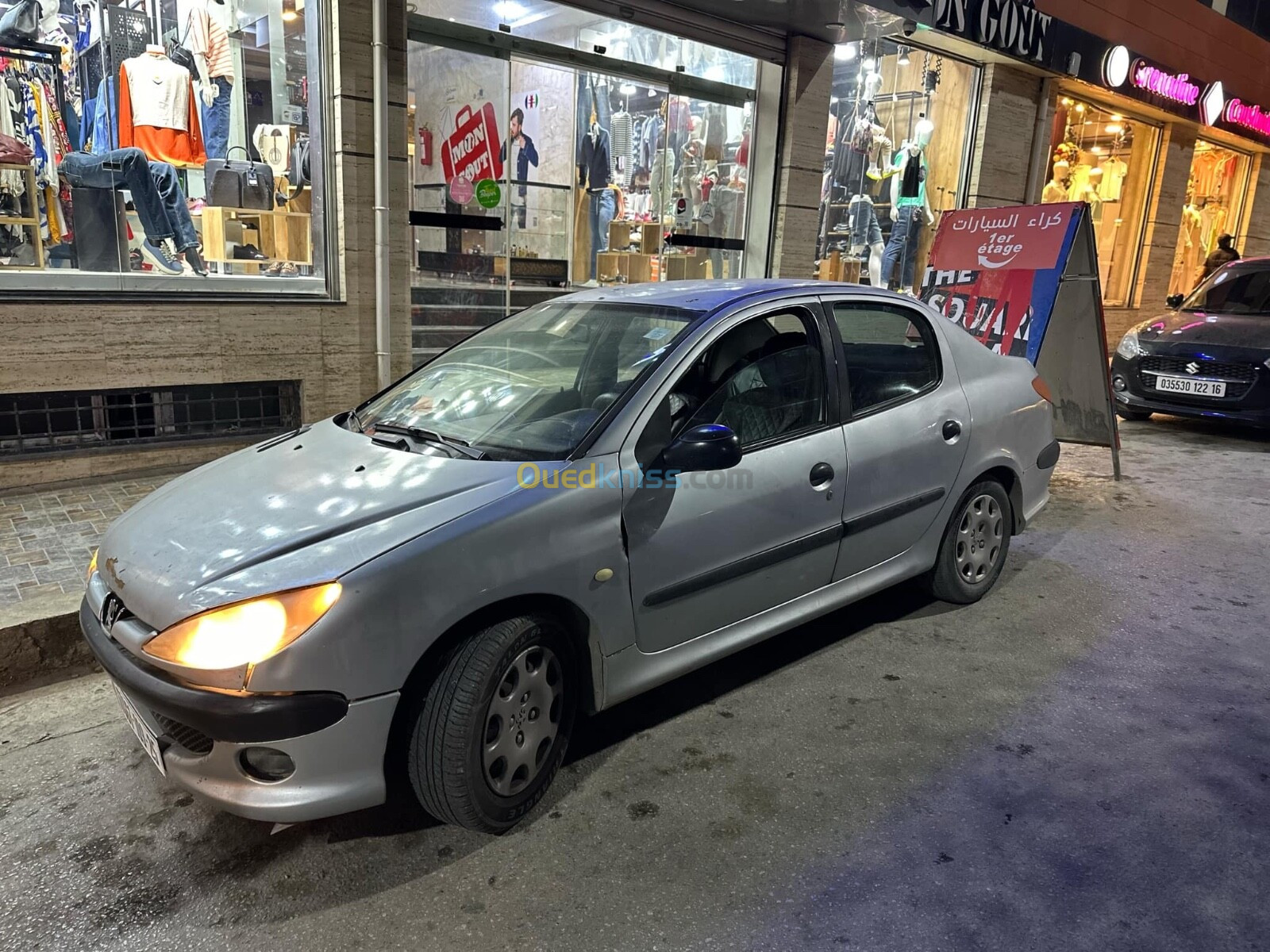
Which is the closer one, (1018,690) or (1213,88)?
(1018,690)

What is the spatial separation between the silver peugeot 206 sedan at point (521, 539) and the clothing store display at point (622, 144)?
6.12 m

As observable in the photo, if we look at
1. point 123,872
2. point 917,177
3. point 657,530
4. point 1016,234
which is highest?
point 917,177

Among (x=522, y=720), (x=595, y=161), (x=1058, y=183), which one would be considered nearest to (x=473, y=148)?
(x=595, y=161)

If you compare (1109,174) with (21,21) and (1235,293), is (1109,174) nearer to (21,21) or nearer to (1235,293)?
(1235,293)

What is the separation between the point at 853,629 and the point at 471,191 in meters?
5.53

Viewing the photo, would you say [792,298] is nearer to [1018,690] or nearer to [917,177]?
[1018,690]

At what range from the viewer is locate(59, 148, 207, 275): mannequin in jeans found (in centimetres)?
598

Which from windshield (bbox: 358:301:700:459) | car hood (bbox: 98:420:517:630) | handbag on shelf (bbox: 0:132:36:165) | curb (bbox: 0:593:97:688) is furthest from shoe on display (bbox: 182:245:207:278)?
car hood (bbox: 98:420:517:630)

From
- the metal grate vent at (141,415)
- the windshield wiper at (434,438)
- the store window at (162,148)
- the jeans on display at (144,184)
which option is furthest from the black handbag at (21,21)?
the windshield wiper at (434,438)

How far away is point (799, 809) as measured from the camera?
9.10 feet

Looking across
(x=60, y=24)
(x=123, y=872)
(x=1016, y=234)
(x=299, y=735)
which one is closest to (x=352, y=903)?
(x=299, y=735)

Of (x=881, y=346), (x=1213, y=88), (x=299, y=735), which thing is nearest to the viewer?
(x=299, y=735)

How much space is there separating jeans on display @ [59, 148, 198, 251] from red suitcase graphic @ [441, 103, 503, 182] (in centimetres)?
226
